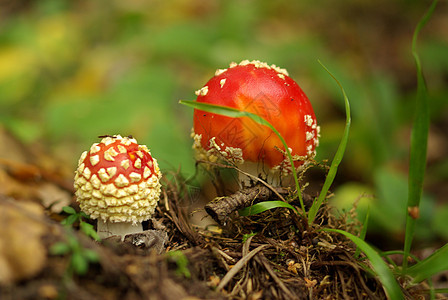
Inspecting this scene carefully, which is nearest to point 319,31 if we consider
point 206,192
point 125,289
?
point 206,192

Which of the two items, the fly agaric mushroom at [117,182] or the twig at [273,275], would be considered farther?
the fly agaric mushroom at [117,182]

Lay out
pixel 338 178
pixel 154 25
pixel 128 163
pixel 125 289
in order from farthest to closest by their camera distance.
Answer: pixel 154 25 < pixel 338 178 < pixel 128 163 < pixel 125 289

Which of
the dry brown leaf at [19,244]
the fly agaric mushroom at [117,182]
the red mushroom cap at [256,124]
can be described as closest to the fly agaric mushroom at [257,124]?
the red mushroom cap at [256,124]

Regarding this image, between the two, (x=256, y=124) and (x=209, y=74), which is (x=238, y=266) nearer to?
(x=256, y=124)

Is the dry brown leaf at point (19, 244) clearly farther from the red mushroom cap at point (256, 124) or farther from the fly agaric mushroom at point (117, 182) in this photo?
the red mushroom cap at point (256, 124)

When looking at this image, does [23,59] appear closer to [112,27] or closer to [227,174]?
[112,27]

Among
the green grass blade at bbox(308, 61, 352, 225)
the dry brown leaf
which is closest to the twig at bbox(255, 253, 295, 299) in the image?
the green grass blade at bbox(308, 61, 352, 225)

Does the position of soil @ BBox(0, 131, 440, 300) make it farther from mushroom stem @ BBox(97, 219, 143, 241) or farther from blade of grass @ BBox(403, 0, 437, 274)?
blade of grass @ BBox(403, 0, 437, 274)
